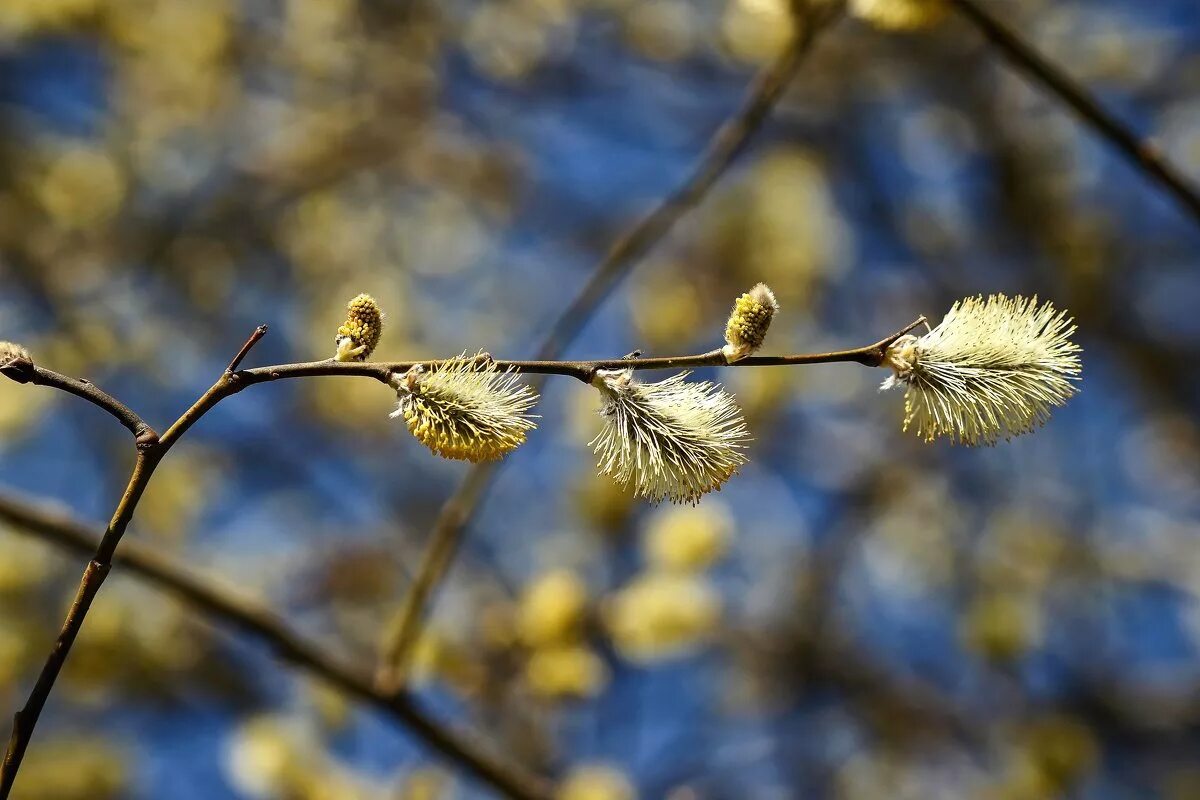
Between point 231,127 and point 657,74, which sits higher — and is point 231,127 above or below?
below

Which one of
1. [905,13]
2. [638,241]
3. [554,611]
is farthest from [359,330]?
[554,611]

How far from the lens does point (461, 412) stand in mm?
1135

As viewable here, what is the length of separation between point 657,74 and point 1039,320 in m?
3.77

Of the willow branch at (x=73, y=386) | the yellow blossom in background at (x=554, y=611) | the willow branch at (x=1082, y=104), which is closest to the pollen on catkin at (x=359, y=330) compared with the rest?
the willow branch at (x=73, y=386)

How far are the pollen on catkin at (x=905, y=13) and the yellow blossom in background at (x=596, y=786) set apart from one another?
2.01m

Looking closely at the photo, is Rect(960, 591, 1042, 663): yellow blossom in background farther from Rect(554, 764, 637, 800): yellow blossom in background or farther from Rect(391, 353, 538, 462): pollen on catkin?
Rect(391, 353, 538, 462): pollen on catkin

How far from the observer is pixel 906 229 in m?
4.76

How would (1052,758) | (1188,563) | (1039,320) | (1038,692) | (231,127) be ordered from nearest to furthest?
(1039,320) → (1052,758) → (1038,692) → (1188,563) → (231,127)

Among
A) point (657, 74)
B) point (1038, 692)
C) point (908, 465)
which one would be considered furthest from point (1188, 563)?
point (657, 74)

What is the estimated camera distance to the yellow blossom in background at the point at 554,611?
8.50 ft

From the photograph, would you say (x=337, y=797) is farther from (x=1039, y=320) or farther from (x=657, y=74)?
(x=657, y=74)

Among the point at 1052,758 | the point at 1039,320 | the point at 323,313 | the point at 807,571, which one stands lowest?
the point at 1039,320

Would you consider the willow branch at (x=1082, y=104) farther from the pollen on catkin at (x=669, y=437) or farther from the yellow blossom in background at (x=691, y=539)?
the yellow blossom in background at (x=691, y=539)

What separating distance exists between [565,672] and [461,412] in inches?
62.2
